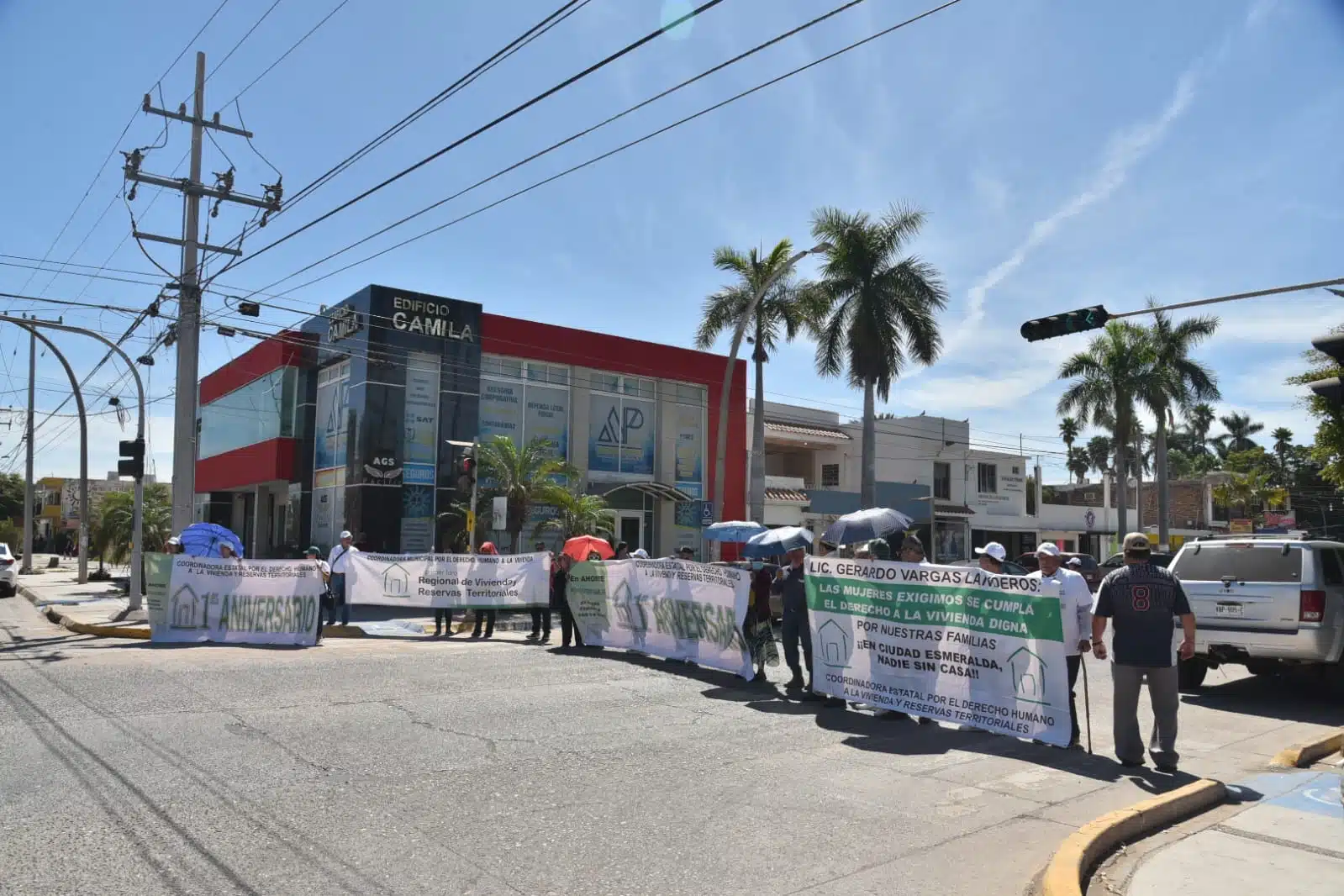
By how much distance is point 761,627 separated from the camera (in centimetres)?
1191

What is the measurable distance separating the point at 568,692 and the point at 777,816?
4.79 metres

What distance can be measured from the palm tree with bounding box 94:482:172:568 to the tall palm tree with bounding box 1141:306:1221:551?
126 feet

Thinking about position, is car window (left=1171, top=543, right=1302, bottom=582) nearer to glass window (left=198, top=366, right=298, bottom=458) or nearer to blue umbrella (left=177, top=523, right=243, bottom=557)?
blue umbrella (left=177, top=523, right=243, bottom=557)

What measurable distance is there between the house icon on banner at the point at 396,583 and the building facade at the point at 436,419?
8.03m

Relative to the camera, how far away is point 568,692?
1066 centimetres

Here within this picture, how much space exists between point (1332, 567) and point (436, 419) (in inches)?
Result: 831

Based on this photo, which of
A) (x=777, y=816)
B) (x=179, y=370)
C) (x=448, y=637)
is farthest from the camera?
(x=179, y=370)

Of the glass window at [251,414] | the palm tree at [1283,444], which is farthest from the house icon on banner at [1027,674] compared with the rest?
the palm tree at [1283,444]

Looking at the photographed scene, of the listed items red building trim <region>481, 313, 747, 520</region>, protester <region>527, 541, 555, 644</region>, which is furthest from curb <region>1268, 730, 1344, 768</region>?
red building trim <region>481, 313, 747, 520</region>

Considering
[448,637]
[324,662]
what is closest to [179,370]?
[448,637]

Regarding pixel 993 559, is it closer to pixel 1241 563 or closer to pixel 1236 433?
pixel 1241 563

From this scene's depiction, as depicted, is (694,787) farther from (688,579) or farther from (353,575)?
(353,575)

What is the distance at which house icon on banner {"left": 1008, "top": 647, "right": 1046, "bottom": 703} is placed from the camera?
845cm

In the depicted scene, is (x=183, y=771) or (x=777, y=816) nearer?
(x=777, y=816)
